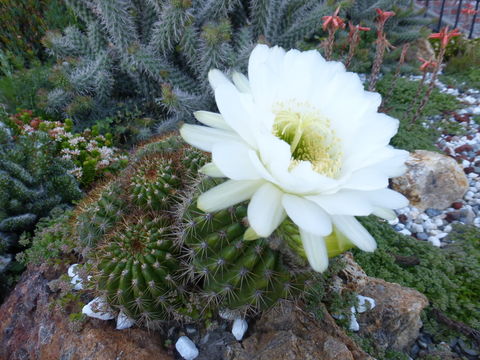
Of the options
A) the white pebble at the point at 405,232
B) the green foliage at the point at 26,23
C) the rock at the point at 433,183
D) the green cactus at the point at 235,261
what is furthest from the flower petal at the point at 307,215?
the green foliage at the point at 26,23

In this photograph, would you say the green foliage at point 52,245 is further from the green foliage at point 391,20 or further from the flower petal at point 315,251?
the green foliage at point 391,20

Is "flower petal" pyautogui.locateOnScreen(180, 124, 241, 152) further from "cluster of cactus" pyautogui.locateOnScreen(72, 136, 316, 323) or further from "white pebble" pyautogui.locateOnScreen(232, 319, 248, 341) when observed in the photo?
"white pebble" pyautogui.locateOnScreen(232, 319, 248, 341)

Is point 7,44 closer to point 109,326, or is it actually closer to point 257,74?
point 109,326

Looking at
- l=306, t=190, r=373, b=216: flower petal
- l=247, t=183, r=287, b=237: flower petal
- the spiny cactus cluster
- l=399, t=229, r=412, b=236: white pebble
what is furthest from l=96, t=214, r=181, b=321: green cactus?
l=399, t=229, r=412, b=236: white pebble

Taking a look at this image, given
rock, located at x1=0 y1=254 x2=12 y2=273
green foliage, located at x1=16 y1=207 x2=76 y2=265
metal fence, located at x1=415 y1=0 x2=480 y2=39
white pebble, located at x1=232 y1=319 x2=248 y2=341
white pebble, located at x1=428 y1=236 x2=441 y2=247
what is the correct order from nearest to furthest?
1. white pebble, located at x1=232 y1=319 x2=248 y2=341
2. green foliage, located at x1=16 y1=207 x2=76 y2=265
3. rock, located at x1=0 y1=254 x2=12 y2=273
4. white pebble, located at x1=428 y1=236 x2=441 y2=247
5. metal fence, located at x1=415 y1=0 x2=480 y2=39

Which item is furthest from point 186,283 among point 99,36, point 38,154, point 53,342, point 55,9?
point 55,9
